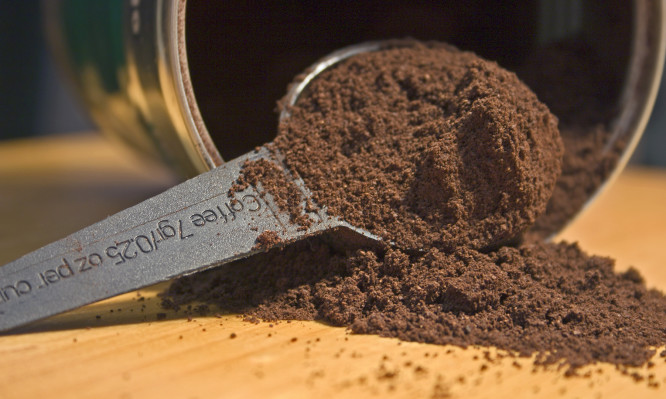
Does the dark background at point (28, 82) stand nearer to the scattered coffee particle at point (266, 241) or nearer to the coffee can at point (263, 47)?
the coffee can at point (263, 47)

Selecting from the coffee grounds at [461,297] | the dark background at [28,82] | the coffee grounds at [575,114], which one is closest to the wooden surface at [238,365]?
the coffee grounds at [461,297]

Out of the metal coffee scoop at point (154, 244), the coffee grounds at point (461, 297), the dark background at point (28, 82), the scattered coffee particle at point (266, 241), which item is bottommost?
the coffee grounds at point (461, 297)

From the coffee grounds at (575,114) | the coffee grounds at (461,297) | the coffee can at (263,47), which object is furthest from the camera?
the coffee grounds at (575,114)

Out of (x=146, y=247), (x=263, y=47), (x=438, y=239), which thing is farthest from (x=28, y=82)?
(x=438, y=239)

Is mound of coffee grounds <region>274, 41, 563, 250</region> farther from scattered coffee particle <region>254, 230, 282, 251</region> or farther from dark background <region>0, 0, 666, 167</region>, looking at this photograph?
dark background <region>0, 0, 666, 167</region>

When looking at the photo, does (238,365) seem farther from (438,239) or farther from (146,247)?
(438,239)

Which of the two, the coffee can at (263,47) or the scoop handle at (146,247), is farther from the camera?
the coffee can at (263,47)

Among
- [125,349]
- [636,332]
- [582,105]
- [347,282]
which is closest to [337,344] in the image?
[347,282]

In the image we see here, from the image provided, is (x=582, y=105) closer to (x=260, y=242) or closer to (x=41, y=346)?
(x=260, y=242)
